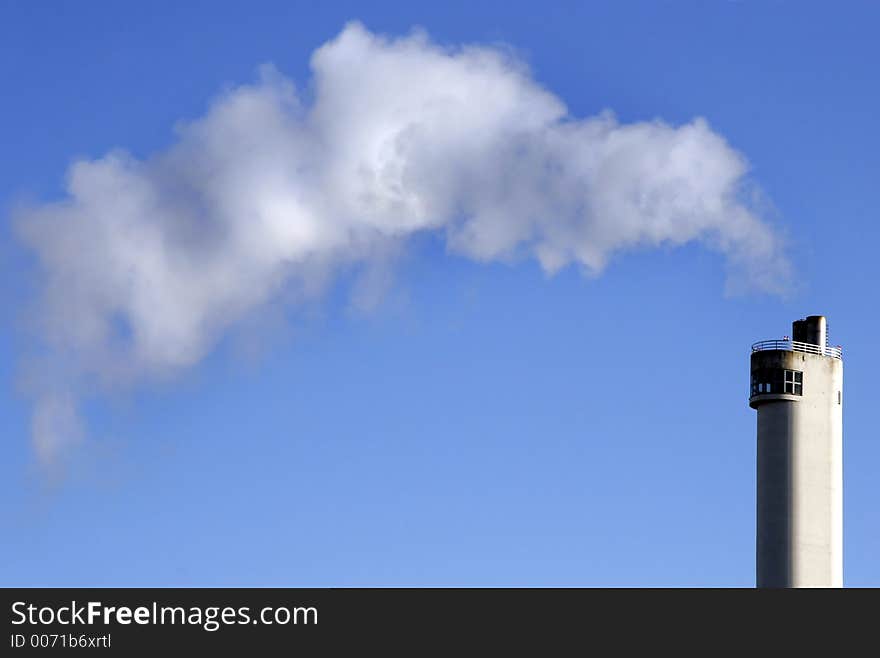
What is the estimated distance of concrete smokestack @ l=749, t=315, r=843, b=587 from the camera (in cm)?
18025

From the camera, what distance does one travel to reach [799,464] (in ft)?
599

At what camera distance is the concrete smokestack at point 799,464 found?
180250 mm
